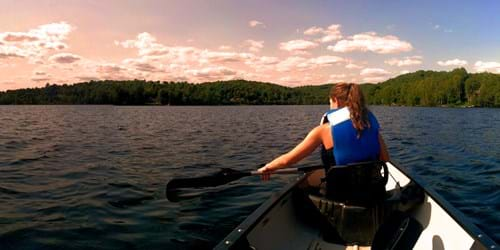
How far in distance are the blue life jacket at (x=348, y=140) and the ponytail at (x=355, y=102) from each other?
53 millimetres

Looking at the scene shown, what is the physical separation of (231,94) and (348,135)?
526ft

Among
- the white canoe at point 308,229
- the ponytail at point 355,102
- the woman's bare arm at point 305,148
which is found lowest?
the white canoe at point 308,229

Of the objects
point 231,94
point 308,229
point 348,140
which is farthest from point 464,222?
point 231,94

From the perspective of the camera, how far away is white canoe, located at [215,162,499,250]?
3.91 m

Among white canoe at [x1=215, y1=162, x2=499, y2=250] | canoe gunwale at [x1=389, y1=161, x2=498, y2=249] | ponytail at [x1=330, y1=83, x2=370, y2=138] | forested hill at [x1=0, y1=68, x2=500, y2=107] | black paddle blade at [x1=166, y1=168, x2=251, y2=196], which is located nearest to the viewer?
canoe gunwale at [x1=389, y1=161, x2=498, y2=249]

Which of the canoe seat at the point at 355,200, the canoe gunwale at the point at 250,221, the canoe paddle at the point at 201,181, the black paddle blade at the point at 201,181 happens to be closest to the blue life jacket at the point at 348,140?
the canoe seat at the point at 355,200

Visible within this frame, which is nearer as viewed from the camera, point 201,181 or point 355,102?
point 355,102

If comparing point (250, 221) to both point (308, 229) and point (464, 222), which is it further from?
point (464, 222)

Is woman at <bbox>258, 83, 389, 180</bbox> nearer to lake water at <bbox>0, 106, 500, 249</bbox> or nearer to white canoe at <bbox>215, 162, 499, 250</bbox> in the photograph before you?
white canoe at <bbox>215, 162, 499, 250</bbox>

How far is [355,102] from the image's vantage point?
15.6ft

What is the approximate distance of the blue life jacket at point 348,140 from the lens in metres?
4.71

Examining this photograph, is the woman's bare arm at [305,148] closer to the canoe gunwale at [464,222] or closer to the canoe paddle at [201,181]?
the canoe paddle at [201,181]

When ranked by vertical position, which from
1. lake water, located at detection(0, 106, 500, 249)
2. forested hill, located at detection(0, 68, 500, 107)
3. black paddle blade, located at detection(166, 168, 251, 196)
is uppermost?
forested hill, located at detection(0, 68, 500, 107)

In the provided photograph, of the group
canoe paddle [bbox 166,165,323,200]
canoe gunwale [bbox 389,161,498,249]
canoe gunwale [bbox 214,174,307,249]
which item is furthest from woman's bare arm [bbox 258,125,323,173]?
canoe gunwale [bbox 389,161,498,249]
